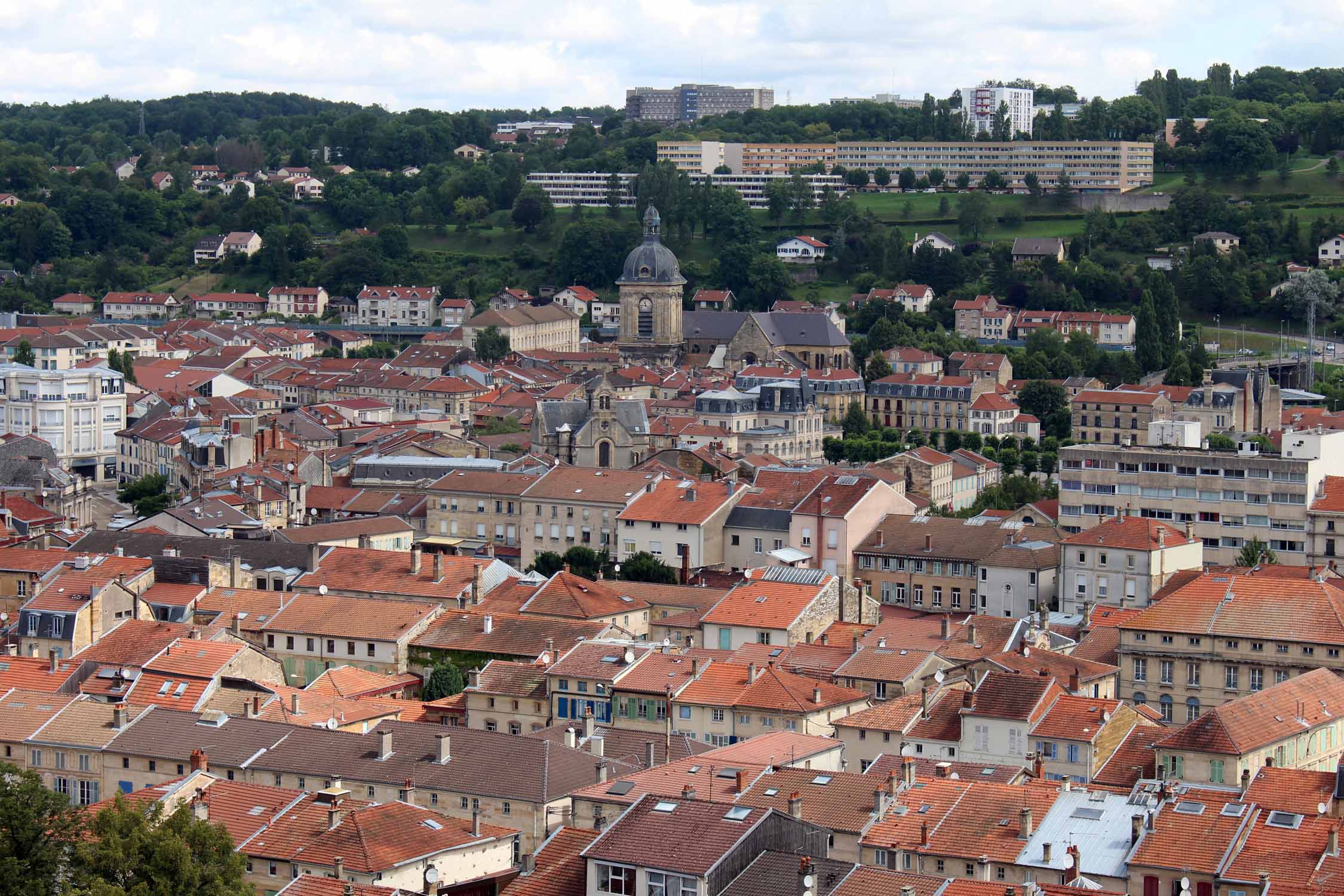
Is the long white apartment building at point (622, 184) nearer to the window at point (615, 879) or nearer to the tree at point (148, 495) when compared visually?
the tree at point (148, 495)

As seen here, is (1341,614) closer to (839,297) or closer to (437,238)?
(839,297)

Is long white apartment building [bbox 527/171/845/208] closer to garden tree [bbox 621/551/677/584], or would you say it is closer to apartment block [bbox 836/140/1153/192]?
apartment block [bbox 836/140/1153/192]

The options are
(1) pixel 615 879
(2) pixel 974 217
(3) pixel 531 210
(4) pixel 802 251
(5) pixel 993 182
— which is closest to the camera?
(1) pixel 615 879

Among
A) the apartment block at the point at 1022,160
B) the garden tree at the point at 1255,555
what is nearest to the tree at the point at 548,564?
the garden tree at the point at 1255,555

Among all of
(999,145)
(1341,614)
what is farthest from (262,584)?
(999,145)

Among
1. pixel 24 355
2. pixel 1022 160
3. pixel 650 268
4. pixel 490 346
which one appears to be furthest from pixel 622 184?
pixel 24 355

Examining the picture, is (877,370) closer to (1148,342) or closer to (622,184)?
(1148,342)
